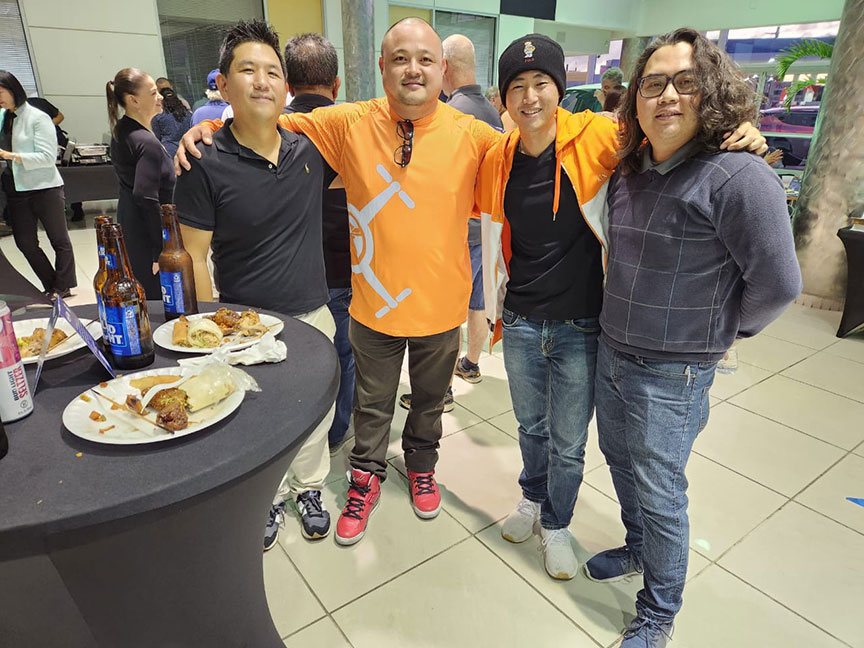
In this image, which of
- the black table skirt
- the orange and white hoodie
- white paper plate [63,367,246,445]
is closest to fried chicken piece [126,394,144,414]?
white paper plate [63,367,246,445]

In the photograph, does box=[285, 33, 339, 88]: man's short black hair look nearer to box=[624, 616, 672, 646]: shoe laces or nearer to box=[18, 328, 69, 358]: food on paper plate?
box=[18, 328, 69, 358]: food on paper plate

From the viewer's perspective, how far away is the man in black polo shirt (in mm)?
1638

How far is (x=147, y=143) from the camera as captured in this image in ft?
9.84

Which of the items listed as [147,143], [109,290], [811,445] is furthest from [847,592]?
[147,143]

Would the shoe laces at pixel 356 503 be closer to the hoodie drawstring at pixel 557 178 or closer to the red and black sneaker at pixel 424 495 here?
the red and black sneaker at pixel 424 495

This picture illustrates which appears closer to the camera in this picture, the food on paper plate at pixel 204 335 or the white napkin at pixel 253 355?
the white napkin at pixel 253 355

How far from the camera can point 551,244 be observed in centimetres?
164

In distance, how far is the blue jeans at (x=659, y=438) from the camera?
142cm

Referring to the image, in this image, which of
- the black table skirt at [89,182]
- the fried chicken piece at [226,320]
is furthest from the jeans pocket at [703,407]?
the black table skirt at [89,182]

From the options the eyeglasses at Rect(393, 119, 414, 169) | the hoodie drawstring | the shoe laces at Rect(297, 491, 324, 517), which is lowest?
the shoe laces at Rect(297, 491, 324, 517)

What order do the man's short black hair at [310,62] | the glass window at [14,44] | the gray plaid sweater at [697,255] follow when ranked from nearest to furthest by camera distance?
the gray plaid sweater at [697,255]
the man's short black hair at [310,62]
the glass window at [14,44]

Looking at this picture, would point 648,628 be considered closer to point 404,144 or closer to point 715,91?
point 715,91

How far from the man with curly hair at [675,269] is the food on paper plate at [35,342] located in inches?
54.1

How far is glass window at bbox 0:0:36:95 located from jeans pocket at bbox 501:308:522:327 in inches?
330
